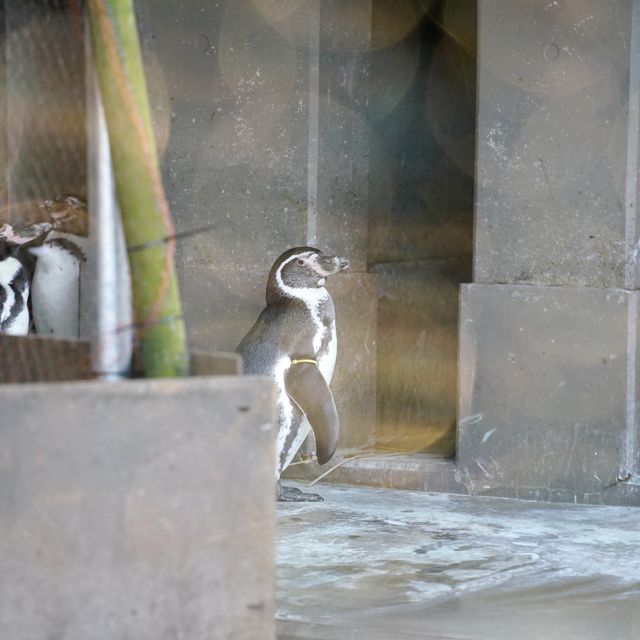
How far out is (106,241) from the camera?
7.63ft

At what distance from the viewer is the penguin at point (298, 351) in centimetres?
508

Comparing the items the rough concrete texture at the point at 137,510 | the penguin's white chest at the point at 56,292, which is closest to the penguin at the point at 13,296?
the penguin's white chest at the point at 56,292

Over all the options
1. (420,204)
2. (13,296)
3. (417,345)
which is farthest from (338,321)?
(13,296)

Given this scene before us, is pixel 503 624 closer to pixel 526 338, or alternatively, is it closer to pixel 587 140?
pixel 526 338

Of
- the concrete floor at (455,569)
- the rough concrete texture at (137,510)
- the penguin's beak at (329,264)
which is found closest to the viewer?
the rough concrete texture at (137,510)

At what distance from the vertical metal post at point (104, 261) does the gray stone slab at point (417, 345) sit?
4308mm

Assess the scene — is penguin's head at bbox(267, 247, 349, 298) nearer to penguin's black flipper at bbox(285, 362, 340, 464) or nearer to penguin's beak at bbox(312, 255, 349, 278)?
penguin's beak at bbox(312, 255, 349, 278)

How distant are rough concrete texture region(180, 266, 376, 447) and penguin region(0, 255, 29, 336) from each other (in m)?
A: 0.89

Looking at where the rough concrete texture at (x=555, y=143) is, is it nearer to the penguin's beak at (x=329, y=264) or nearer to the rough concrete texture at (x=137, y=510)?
the penguin's beak at (x=329, y=264)

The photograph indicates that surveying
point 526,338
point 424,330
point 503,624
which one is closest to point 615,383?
point 526,338

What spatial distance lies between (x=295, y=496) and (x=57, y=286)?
194 cm

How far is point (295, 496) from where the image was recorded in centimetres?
508

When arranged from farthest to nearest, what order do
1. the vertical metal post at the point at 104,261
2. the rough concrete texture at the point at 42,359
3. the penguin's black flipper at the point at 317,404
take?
1. the penguin's black flipper at the point at 317,404
2. the rough concrete texture at the point at 42,359
3. the vertical metal post at the point at 104,261

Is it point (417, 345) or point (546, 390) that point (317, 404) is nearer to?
point (546, 390)
